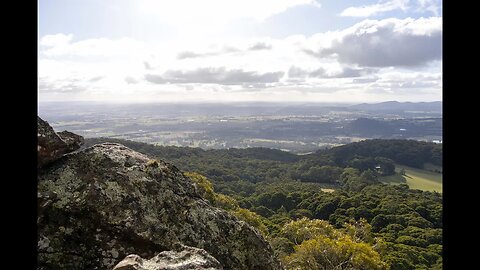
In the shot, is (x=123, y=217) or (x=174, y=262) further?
(x=123, y=217)

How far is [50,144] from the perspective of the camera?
19.1 ft

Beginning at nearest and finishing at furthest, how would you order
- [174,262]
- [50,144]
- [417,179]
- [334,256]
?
[174,262] → [50,144] → [334,256] → [417,179]

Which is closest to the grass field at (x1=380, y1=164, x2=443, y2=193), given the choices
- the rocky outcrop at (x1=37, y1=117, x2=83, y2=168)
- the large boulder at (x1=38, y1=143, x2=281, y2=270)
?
the large boulder at (x1=38, y1=143, x2=281, y2=270)

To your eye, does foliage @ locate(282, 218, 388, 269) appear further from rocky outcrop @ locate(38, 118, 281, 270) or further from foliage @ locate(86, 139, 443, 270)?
rocky outcrop @ locate(38, 118, 281, 270)

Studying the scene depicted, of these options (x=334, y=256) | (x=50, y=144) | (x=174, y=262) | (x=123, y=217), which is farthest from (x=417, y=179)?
(x=174, y=262)

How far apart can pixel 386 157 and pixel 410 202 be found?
77637mm

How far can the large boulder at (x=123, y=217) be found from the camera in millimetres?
5434

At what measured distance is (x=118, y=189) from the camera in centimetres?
611

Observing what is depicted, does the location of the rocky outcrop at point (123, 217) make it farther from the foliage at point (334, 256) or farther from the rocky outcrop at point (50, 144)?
the foliage at point (334, 256)

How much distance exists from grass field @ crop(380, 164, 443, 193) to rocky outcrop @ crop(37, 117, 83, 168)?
3733 inches

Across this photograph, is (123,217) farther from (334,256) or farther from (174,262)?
(334,256)

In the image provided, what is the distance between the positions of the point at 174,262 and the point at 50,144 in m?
2.98
